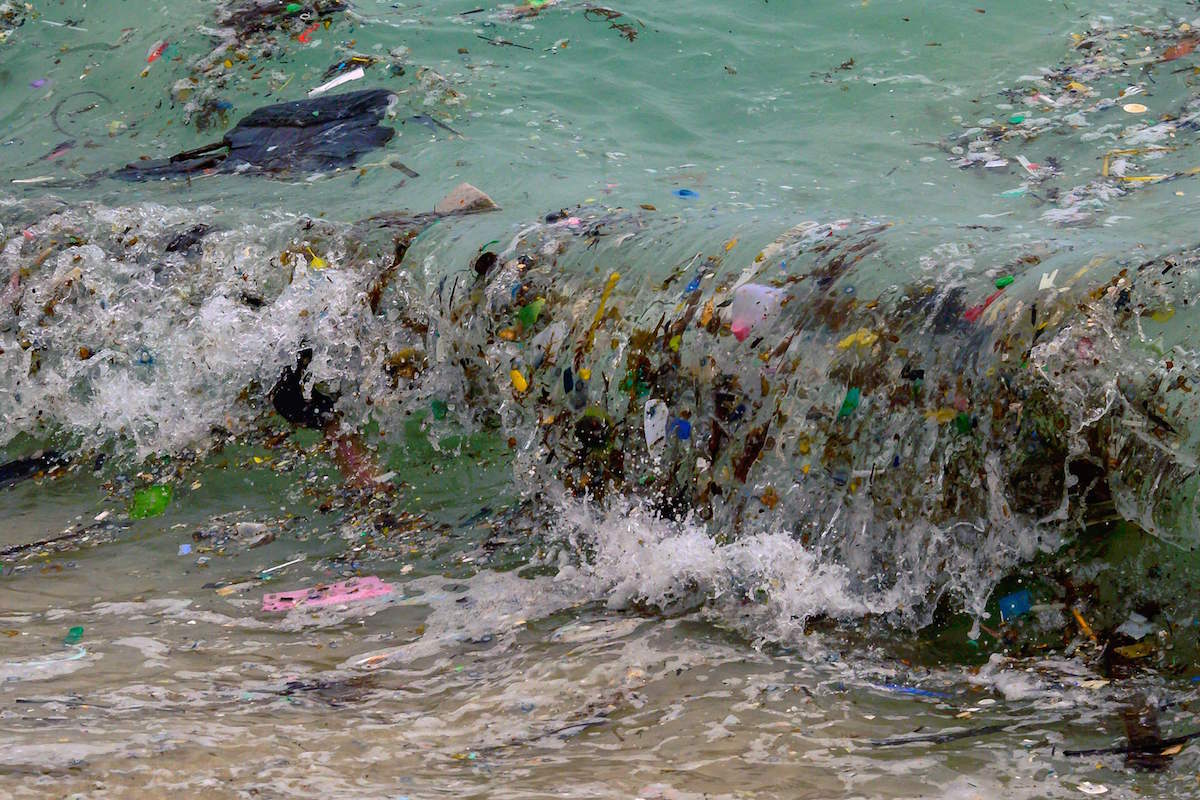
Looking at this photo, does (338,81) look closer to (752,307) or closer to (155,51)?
(155,51)

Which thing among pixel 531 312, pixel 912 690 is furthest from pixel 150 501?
pixel 912 690

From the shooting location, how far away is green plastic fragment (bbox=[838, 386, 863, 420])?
10.2 feet

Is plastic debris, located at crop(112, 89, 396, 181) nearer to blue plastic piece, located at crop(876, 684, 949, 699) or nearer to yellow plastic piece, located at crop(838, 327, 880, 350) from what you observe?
yellow plastic piece, located at crop(838, 327, 880, 350)

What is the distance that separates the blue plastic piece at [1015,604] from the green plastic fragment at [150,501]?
8.87 feet

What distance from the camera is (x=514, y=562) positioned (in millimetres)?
3424

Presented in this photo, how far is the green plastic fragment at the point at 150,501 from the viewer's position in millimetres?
3984

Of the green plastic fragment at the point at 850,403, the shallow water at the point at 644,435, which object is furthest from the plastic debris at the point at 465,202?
the green plastic fragment at the point at 850,403

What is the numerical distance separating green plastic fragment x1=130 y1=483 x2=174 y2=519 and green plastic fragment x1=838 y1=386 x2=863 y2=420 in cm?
231

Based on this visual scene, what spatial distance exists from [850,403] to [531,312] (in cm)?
125

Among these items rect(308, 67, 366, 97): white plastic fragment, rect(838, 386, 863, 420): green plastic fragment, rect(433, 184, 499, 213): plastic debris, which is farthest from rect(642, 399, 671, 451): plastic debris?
rect(308, 67, 366, 97): white plastic fragment

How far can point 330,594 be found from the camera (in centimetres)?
330

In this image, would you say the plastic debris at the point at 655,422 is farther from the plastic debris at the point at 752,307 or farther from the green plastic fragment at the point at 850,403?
the green plastic fragment at the point at 850,403

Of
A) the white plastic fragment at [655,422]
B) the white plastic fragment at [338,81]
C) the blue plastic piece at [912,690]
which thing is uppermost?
the white plastic fragment at [338,81]

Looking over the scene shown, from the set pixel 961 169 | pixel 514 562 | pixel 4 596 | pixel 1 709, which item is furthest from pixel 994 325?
pixel 4 596
